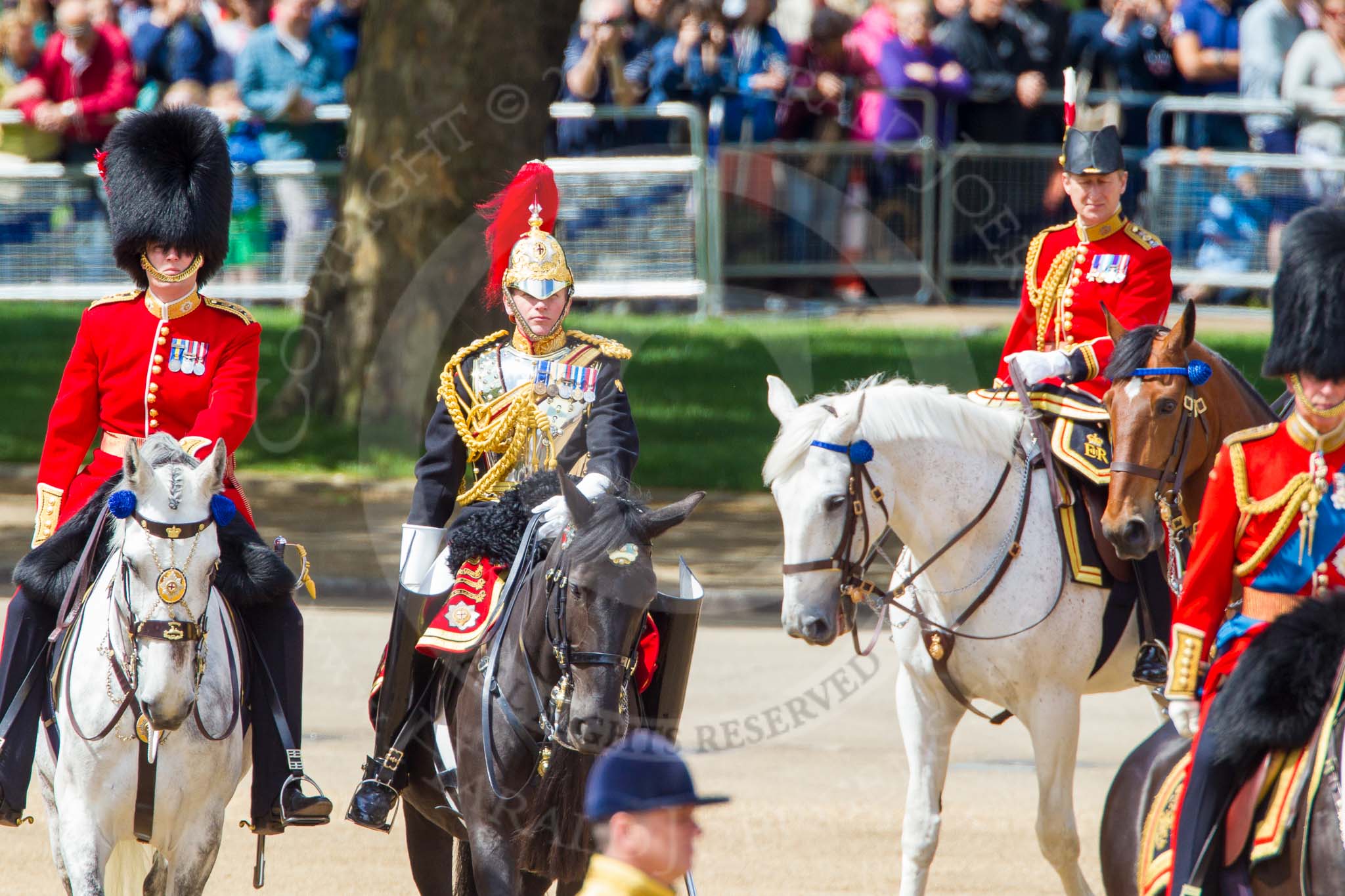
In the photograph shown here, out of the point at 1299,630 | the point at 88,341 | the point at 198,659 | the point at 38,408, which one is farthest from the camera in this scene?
the point at 38,408

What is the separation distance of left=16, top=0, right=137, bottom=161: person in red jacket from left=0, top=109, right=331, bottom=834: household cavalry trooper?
1012cm

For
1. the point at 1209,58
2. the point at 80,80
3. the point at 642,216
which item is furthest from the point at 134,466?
the point at 1209,58

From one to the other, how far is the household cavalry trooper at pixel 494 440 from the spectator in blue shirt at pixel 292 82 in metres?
10.2

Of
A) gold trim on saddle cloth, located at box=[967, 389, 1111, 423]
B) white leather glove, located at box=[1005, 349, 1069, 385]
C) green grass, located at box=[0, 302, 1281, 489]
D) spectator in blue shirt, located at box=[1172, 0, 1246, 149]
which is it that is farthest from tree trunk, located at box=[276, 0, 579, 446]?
white leather glove, located at box=[1005, 349, 1069, 385]

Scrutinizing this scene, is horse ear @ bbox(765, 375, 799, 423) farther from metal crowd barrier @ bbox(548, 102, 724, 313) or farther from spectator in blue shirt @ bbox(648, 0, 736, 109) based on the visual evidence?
spectator in blue shirt @ bbox(648, 0, 736, 109)

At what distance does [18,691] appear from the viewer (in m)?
5.41

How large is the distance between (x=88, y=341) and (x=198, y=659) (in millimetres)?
1180

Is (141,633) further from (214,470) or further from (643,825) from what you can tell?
(643,825)

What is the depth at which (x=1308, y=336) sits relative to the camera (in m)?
4.31

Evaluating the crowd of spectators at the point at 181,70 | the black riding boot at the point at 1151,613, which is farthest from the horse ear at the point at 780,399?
the crowd of spectators at the point at 181,70

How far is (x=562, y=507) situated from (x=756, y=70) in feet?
34.8

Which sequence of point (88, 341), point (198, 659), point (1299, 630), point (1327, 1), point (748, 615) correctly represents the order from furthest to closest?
point (1327, 1), point (748, 615), point (88, 341), point (198, 659), point (1299, 630)

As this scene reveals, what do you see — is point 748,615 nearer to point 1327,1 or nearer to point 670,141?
point 670,141

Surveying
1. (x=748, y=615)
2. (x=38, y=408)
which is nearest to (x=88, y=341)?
(x=748, y=615)
